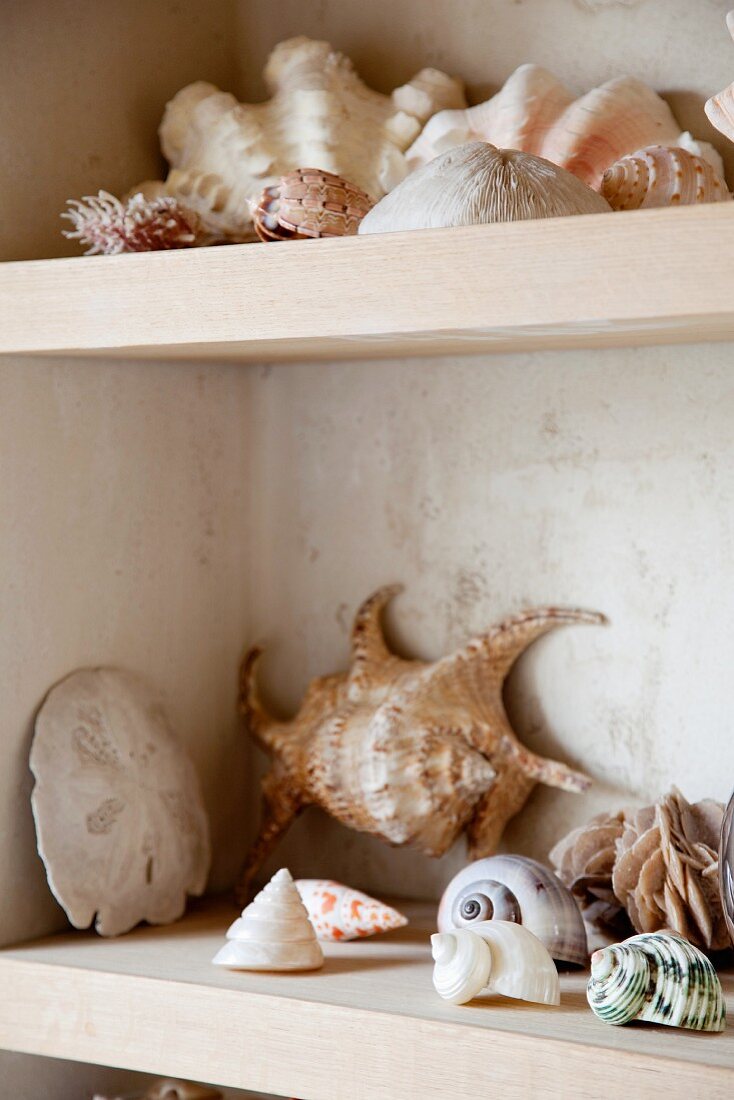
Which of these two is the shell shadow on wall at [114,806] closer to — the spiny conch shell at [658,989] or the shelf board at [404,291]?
the shelf board at [404,291]

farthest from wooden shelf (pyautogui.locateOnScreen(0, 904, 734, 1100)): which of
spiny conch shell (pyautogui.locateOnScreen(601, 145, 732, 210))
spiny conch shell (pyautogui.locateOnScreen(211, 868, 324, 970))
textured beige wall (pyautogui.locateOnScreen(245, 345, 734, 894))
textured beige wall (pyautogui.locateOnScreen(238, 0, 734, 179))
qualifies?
textured beige wall (pyautogui.locateOnScreen(238, 0, 734, 179))

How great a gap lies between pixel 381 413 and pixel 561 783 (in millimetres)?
351

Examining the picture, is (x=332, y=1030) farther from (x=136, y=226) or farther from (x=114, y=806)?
(x=136, y=226)

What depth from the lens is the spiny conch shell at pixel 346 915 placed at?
967 millimetres

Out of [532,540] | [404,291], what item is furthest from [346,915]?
[404,291]

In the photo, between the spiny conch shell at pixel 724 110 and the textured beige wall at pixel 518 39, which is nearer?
the spiny conch shell at pixel 724 110

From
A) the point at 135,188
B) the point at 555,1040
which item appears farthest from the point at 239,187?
the point at 555,1040

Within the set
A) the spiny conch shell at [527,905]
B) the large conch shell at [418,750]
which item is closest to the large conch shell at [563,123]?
the large conch shell at [418,750]

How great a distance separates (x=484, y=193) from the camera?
80cm

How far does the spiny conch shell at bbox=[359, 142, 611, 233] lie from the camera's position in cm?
80

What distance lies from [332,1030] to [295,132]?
0.65 m

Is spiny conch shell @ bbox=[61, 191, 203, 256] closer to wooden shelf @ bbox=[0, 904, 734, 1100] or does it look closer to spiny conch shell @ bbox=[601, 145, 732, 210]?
spiny conch shell @ bbox=[601, 145, 732, 210]

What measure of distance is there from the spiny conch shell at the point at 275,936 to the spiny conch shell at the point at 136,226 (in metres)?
0.45

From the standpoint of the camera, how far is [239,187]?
102cm
